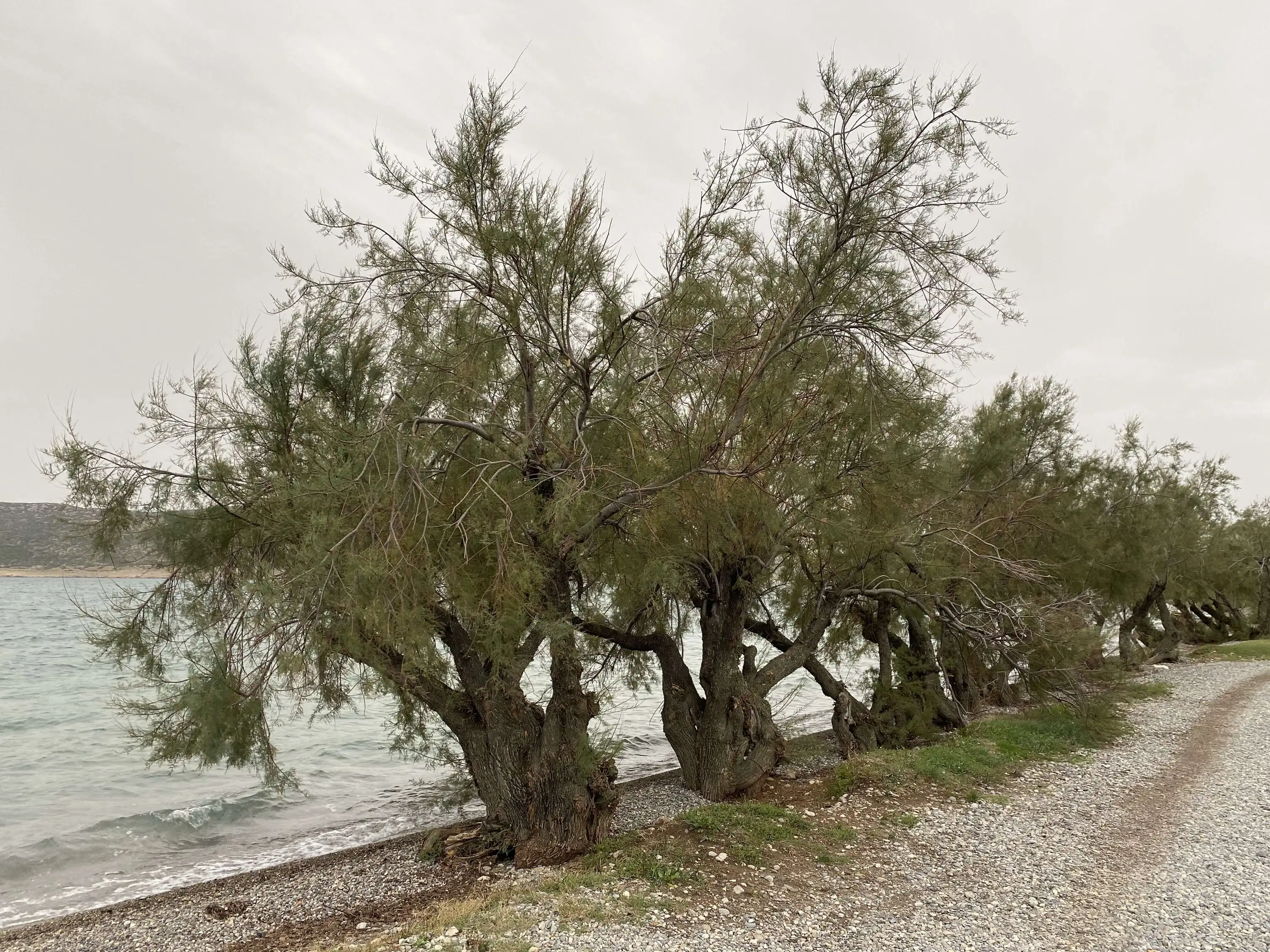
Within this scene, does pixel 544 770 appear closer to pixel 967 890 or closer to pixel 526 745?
pixel 526 745

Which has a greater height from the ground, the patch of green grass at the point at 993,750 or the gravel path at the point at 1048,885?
the patch of green grass at the point at 993,750

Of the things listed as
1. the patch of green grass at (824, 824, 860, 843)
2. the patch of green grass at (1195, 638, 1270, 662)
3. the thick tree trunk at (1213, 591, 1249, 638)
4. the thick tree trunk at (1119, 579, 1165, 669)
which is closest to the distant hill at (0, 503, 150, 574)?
the patch of green grass at (824, 824, 860, 843)

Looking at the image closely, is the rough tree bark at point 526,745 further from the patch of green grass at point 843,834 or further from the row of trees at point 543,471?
the patch of green grass at point 843,834

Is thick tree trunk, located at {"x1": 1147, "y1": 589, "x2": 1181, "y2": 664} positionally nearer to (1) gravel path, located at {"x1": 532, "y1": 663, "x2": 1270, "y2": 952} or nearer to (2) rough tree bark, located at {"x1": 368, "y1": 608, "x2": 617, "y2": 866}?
(1) gravel path, located at {"x1": 532, "y1": 663, "x2": 1270, "y2": 952}

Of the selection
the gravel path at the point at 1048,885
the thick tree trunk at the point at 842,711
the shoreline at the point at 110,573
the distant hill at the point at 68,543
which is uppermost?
the distant hill at the point at 68,543

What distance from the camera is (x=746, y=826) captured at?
8906 millimetres

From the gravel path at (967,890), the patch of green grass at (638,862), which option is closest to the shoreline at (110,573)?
the gravel path at (967,890)

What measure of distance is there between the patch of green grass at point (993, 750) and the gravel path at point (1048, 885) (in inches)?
29.2

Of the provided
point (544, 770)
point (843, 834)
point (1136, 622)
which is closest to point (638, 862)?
point (544, 770)

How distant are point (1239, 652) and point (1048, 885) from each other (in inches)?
1122

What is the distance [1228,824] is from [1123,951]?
14.8 ft

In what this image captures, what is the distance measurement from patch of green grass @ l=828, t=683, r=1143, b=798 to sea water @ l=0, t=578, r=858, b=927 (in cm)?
310

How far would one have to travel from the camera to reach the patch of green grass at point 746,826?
8289 millimetres

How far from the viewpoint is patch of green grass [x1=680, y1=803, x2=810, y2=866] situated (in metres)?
8.29
